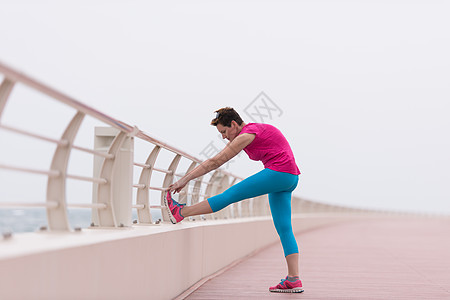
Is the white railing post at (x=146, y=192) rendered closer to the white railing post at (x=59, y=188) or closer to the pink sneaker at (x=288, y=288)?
the pink sneaker at (x=288, y=288)

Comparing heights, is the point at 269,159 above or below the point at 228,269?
above

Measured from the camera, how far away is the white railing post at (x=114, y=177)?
168 inches

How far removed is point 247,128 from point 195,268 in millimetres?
1475

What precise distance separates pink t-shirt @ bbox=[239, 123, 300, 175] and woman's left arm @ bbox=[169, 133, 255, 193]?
179 mm

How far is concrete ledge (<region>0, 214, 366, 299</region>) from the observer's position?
2.57 m

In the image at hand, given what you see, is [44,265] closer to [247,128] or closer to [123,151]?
[123,151]

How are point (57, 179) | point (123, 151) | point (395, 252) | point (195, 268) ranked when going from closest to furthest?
point (57, 179)
point (123, 151)
point (195, 268)
point (395, 252)

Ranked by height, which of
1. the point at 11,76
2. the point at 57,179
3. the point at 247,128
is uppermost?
the point at 247,128

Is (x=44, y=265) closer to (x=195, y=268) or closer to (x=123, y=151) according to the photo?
(x=123, y=151)

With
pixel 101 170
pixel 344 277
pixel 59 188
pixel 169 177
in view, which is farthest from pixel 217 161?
pixel 344 277

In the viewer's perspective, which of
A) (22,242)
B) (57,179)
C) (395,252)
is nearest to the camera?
(22,242)

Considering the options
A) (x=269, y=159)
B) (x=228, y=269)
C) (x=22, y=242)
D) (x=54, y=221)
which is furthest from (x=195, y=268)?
(x=22, y=242)

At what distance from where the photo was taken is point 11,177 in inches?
102

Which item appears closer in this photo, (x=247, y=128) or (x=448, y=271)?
(x=247, y=128)
